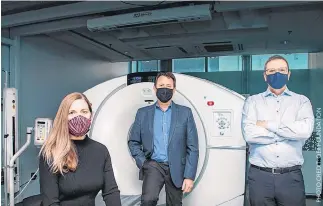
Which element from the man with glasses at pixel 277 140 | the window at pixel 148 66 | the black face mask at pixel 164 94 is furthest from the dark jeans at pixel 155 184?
the window at pixel 148 66

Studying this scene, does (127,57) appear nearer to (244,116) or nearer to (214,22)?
(214,22)

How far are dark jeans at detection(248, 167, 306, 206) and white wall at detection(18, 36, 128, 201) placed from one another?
9.73 ft

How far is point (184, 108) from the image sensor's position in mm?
2469

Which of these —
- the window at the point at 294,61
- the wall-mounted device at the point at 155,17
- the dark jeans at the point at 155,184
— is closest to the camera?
the dark jeans at the point at 155,184

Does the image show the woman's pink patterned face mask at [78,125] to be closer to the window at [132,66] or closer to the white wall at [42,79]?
the white wall at [42,79]

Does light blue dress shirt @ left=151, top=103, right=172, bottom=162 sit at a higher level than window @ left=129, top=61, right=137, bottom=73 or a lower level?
lower

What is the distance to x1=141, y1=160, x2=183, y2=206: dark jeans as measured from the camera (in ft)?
7.81

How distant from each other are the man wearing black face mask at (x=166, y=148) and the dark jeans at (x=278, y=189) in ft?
1.80

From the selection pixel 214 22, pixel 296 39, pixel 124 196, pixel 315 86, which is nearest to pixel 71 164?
pixel 124 196

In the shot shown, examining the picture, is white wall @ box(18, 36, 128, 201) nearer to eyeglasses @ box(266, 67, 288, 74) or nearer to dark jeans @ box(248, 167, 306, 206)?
dark jeans @ box(248, 167, 306, 206)

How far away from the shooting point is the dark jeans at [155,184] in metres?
2.38

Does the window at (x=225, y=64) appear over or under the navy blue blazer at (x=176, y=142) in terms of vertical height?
over

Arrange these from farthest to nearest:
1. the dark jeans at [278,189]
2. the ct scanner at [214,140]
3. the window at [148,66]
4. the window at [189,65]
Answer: the window at [148,66] → the window at [189,65] → the ct scanner at [214,140] → the dark jeans at [278,189]

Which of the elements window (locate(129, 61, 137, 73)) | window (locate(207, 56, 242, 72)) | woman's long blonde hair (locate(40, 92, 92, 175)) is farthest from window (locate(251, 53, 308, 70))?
woman's long blonde hair (locate(40, 92, 92, 175))
